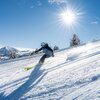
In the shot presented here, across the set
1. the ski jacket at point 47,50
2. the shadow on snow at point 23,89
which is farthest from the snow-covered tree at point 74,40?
the shadow on snow at point 23,89

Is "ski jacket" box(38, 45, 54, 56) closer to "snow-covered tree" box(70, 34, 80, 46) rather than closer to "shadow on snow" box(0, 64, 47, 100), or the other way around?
"shadow on snow" box(0, 64, 47, 100)

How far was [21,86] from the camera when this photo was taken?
10.2 metres

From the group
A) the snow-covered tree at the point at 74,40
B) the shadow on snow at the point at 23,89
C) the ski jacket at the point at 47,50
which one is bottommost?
the shadow on snow at the point at 23,89

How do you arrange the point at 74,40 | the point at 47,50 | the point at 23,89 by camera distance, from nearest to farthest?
the point at 23,89 → the point at 47,50 → the point at 74,40

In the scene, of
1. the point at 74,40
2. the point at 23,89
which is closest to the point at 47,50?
the point at 23,89

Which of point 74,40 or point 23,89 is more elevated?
point 74,40

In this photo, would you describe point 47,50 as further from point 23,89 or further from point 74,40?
point 74,40

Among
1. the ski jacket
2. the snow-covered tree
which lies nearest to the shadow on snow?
the ski jacket

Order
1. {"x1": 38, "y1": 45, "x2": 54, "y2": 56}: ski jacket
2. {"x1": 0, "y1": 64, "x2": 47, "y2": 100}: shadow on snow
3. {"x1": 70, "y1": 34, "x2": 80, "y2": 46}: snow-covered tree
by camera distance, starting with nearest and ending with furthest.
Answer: {"x1": 0, "y1": 64, "x2": 47, "y2": 100}: shadow on snow
{"x1": 38, "y1": 45, "x2": 54, "y2": 56}: ski jacket
{"x1": 70, "y1": 34, "x2": 80, "y2": 46}: snow-covered tree

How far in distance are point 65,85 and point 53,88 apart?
1.62 ft

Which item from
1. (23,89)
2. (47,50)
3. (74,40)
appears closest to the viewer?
(23,89)

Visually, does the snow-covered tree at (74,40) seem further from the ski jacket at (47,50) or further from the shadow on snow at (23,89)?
the shadow on snow at (23,89)

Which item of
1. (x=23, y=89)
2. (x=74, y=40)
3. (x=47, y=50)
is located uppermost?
(x=74, y=40)

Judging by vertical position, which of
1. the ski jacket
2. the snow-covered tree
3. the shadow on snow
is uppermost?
the snow-covered tree
